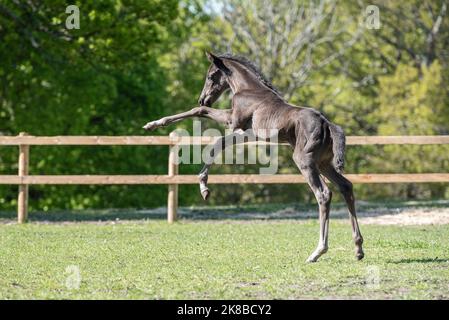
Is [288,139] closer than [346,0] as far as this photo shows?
Yes

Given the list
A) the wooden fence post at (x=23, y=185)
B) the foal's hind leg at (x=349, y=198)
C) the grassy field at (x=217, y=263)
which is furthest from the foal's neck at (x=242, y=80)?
the wooden fence post at (x=23, y=185)

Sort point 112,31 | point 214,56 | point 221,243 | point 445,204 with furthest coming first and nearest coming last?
point 112,31, point 445,204, point 221,243, point 214,56

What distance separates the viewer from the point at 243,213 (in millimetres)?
18859

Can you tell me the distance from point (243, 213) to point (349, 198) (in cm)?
845

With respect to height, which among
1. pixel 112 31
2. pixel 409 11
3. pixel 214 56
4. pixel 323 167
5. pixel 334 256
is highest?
pixel 409 11

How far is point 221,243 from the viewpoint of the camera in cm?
1239

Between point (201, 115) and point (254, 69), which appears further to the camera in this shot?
point (254, 69)

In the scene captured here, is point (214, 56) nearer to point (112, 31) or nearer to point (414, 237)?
point (414, 237)

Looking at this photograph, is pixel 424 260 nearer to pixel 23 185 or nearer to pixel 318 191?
pixel 318 191

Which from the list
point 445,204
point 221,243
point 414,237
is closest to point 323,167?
point 221,243

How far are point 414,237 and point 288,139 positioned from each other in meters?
3.79

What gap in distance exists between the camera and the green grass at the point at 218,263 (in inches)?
319

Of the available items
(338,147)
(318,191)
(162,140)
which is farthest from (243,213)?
(338,147)

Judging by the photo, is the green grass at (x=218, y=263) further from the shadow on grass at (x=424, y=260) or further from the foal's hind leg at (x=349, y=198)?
the foal's hind leg at (x=349, y=198)
